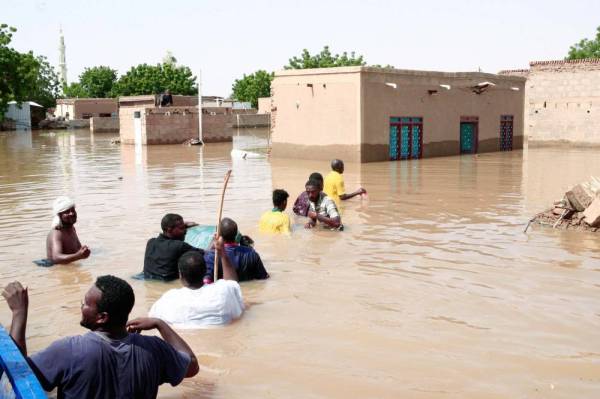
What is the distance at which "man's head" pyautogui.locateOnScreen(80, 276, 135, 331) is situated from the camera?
3.46 metres

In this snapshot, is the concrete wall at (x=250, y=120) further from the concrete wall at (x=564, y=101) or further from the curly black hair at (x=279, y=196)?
the curly black hair at (x=279, y=196)

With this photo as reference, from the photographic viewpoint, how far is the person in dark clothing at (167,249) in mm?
7102

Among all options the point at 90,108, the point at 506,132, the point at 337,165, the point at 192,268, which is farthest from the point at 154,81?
the point at 192,268

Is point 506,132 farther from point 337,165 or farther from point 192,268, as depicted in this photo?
point 192,268

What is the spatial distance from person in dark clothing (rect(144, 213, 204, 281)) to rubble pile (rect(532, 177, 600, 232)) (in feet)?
20.6

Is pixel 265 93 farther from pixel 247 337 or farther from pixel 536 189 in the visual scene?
pixel 247 337

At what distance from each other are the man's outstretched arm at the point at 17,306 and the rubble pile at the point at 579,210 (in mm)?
8685

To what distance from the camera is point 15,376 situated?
287cm

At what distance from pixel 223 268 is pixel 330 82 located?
1835cm

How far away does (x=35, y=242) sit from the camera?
10047 millimetres

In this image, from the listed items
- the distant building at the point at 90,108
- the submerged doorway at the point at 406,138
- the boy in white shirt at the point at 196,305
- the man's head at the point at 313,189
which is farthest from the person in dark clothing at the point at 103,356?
the distant building at the point at 90,108

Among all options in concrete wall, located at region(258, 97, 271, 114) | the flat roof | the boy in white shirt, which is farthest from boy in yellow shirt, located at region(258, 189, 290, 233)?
concrete wall, located at region(258, 97, 271, 114)

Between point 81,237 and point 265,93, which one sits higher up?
point 265,93

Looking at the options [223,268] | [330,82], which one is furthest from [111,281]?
[330,82]
